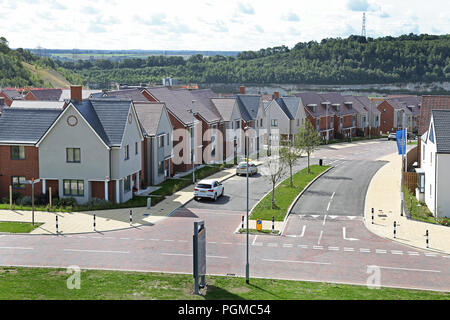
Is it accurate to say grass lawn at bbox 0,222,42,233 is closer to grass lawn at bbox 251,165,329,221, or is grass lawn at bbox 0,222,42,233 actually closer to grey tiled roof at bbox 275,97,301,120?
grass lawn at bbox 251,165,329,221

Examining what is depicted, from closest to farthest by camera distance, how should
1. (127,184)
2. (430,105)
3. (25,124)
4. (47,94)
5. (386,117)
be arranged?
(25,124) → (127,184) → (430,105) → (47,94) → (386,117)

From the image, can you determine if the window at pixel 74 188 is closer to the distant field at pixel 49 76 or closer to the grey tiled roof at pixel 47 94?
the grey tiled roof at pixel 47 94

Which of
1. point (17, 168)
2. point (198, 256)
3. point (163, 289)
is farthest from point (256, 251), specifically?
point (17, 168)

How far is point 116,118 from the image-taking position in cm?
4497

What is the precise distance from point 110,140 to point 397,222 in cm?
2131

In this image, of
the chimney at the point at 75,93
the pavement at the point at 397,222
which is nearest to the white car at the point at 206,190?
the chimney at the point at 75,93

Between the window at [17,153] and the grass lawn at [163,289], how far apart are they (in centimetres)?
1841

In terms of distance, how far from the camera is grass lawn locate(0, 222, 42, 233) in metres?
36.2

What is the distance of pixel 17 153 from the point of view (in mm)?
45219

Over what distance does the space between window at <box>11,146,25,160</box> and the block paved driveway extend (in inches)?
453

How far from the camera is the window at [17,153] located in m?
45.1

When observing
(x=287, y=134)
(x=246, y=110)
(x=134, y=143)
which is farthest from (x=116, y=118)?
(x=287, y=134)

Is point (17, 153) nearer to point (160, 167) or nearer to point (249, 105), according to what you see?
point (160, 167)

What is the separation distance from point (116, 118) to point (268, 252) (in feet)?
60.0
